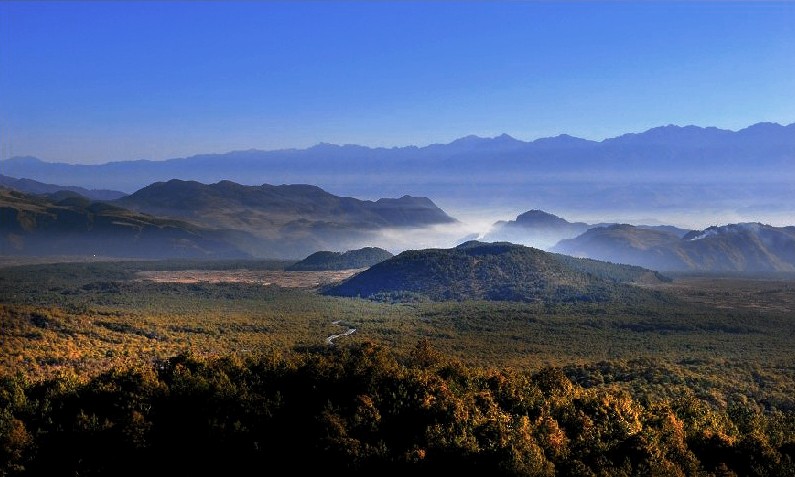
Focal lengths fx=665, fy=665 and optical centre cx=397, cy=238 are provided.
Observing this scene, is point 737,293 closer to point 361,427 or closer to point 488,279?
point 488,279

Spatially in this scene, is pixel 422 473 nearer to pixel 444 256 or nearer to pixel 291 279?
pixel 444 256

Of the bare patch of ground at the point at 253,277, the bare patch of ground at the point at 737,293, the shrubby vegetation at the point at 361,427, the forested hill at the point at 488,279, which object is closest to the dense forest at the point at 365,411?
the shrubby vegetation at the point at 361,427

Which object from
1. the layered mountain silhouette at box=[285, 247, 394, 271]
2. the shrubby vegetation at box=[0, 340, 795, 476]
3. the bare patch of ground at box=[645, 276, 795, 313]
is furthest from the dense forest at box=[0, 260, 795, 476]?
the layered mountain silhouette at box=[285, 247, 394, 271]

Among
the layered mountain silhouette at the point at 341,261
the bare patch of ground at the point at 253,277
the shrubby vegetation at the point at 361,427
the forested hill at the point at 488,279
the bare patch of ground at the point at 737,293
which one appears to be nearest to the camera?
the shrubby vegetation at the point at 361,427

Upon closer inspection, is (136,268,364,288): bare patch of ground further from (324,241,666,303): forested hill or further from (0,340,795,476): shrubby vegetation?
(0,340,795,476): shrubby vegetation

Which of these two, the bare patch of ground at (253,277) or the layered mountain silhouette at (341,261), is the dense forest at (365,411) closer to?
the bare patch of ground at (253,277)

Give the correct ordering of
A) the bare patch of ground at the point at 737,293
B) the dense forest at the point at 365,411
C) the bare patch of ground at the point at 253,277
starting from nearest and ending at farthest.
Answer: the dense forest at the point at 365,411, the bare patch of ground at the point at 737,293, the bare patch of ground at the point at 253,277

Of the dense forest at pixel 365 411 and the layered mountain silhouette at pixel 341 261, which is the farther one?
the layered mountain silhouette at pixel 341 261
